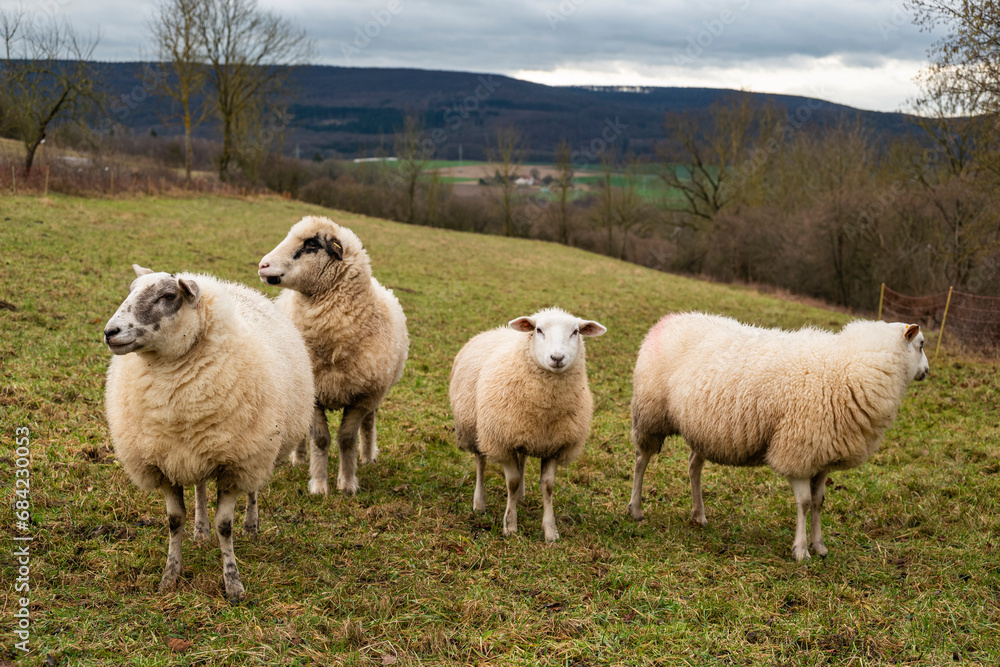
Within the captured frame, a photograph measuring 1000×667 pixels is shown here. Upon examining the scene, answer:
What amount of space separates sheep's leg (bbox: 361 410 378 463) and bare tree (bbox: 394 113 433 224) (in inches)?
1844

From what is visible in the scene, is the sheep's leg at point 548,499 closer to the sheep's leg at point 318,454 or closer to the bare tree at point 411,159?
the sheep's leg at point 318,454

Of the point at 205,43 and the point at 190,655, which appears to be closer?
the point at 190,655

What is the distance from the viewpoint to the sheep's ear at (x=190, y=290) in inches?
171

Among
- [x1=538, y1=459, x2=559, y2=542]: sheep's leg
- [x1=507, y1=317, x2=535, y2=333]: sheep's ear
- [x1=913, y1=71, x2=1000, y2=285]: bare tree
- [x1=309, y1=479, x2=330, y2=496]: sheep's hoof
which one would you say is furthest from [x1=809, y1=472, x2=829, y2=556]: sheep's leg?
[x1=913, y1=71, x2=1000, y2=285]: bare tree

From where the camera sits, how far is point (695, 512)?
664 centimetres

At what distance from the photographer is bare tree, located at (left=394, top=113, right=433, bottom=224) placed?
176 feet

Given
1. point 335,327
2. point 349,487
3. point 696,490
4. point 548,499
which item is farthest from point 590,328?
point 349,487

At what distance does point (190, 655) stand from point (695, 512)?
463cm

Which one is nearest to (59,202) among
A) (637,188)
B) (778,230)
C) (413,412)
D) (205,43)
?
(413,412)

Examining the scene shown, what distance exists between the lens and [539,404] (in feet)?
19.4

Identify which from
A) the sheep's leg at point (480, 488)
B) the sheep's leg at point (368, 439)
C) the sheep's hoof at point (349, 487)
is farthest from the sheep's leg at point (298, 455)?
the sheep's leg at point (480, 488)

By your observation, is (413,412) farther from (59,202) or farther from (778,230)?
(778,230)

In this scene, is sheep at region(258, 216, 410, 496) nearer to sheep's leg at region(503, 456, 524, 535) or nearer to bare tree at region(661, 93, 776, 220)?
sheep's leg at region(503, 456, 524, 535)

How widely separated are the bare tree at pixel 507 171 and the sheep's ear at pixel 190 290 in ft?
165
